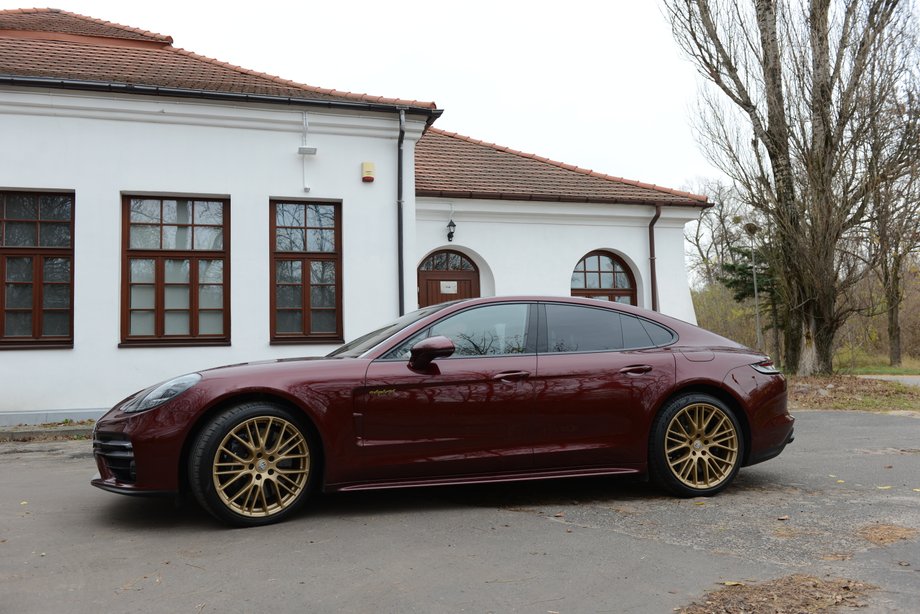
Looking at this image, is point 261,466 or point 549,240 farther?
point 549,240

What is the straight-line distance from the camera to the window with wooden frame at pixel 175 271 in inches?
396

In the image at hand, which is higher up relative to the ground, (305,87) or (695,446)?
(305,87)

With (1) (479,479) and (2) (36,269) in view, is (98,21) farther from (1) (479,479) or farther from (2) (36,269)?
(1) (479,479)

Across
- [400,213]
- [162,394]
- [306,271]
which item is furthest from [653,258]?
[162,394]

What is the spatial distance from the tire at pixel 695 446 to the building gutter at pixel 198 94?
24.4 ft

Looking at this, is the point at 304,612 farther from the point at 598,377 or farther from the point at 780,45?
the point at 780,45

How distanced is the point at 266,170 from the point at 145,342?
120 inches

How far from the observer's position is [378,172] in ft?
36.0

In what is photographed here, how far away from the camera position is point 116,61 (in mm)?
11344

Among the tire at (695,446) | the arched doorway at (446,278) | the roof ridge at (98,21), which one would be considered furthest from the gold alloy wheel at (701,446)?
the roof ridge at (98,21)

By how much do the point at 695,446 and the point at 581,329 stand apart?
1126 mm

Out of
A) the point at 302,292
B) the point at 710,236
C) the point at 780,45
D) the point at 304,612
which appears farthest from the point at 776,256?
the point at 710,236

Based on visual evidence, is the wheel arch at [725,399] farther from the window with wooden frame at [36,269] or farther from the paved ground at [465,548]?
the window with wooden frame at [36,269]

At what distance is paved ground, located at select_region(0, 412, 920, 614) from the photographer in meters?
3.08
